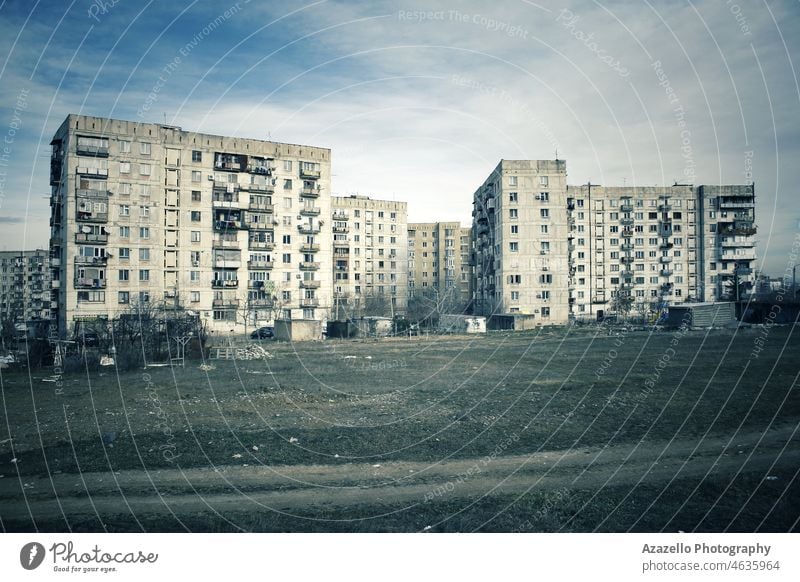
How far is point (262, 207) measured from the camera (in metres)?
52.1

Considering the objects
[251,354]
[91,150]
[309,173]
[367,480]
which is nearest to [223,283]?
[309,173]

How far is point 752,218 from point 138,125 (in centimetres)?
8270

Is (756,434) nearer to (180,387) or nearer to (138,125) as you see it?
(180,387)

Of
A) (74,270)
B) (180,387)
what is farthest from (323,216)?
(180,387)

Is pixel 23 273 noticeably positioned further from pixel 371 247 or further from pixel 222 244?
pixel 222 244

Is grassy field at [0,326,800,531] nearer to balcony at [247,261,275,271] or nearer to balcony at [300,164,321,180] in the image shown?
balcony at [247,261,275,271]

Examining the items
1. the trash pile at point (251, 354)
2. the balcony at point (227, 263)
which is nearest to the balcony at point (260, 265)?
the balcony at point (227, 263)

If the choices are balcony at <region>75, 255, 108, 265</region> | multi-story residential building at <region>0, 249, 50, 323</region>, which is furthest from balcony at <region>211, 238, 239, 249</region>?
multi-story residential building at <region>0, 249, 50, 323</region>

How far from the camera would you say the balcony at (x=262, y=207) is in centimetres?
5138

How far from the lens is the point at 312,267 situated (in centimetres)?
5497

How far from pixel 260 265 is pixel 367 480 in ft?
153

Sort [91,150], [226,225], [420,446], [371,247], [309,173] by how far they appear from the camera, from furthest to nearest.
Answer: [371,247]
[309,173]
[226,225]
[91,150]
[420,446]

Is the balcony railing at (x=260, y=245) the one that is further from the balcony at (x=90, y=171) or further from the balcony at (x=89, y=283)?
the balcony at (x=90, y=171)

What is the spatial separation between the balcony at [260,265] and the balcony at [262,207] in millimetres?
5735
